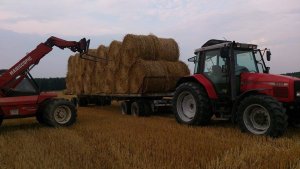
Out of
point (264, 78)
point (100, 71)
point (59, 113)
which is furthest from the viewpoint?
point (100, 71)

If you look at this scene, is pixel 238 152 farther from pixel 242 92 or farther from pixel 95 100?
pixel 95 100

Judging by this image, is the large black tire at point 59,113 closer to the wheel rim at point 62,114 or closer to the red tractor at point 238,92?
the wheel rim at point 62,114

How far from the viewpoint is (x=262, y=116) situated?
28.7 feet

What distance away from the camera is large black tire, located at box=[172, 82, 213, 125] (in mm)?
10414

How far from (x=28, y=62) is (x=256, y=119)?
20.2ft

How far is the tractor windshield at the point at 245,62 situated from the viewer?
10008mm

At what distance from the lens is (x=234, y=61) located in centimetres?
991

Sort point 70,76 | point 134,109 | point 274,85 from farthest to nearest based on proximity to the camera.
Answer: point 70,76 → point 134,109 → point 274,85

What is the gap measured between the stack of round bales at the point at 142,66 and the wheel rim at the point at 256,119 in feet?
16.3

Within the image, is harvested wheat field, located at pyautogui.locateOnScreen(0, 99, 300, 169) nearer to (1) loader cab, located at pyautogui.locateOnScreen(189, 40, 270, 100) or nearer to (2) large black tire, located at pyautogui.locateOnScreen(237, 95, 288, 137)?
(2) large black tire, located at pyautogui.locateOnScreen(237, 95, 288, 137)

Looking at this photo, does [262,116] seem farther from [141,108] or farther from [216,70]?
[141,108]

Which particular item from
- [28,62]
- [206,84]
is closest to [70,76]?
[28,62]

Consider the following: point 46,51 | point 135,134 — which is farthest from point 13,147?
point 46,51

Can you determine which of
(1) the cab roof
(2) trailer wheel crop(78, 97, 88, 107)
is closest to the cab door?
(1) the cab roof
